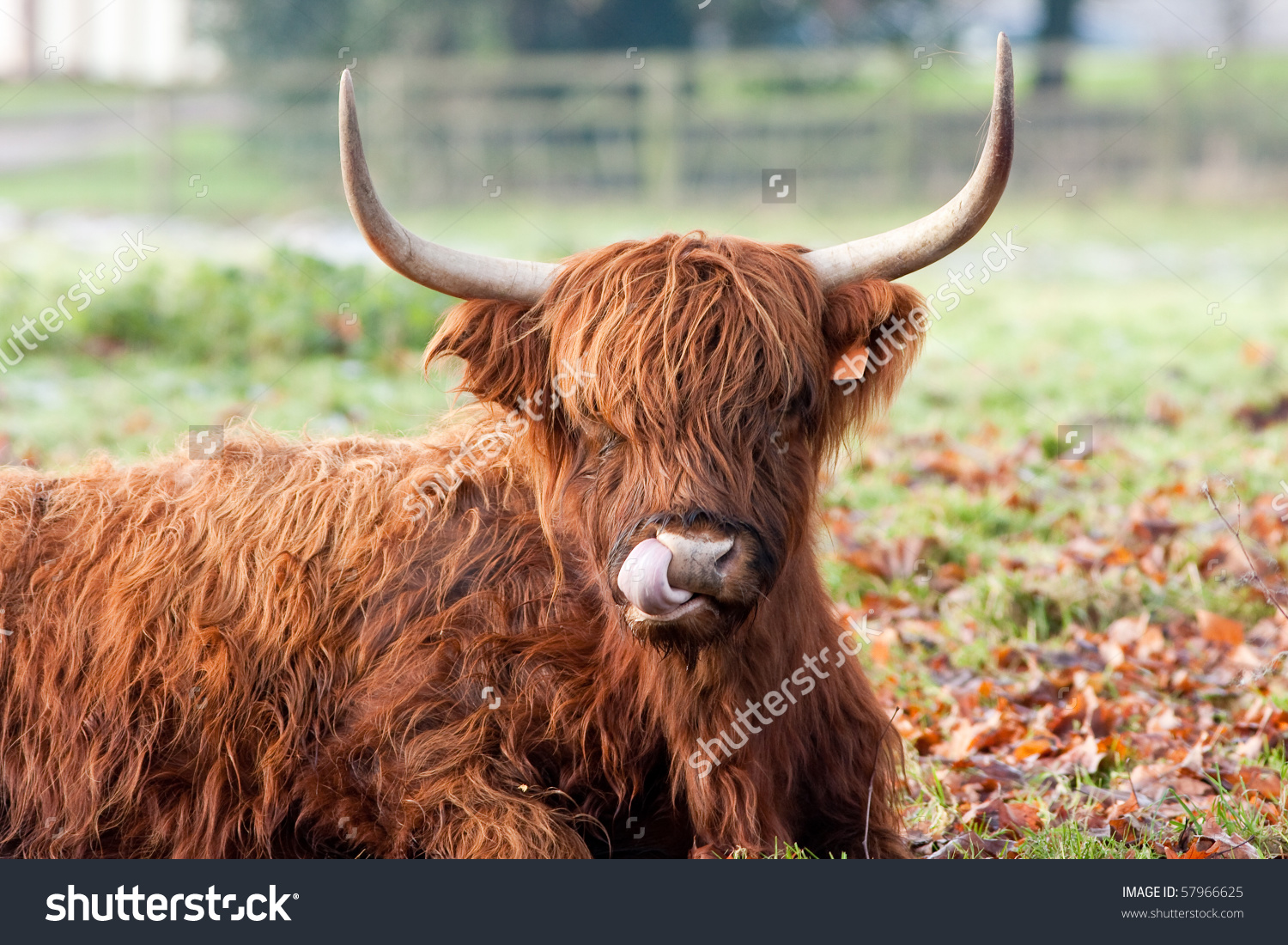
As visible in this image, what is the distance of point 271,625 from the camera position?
11.9ft

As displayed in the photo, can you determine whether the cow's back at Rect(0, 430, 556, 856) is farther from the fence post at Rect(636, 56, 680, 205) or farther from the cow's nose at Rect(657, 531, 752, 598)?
the fence post at Rect(636, 56, 680, 205)

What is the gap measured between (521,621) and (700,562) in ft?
2.57

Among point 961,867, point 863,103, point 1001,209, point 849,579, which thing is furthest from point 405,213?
point 961,867

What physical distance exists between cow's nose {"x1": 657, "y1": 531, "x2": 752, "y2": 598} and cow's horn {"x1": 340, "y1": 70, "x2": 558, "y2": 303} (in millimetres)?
892

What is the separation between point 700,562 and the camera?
9.71ft

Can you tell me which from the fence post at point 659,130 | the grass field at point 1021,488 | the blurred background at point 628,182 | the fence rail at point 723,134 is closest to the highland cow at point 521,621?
the grass field at point 1021,488

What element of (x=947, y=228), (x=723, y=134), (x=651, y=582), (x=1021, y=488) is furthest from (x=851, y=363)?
(x=723, y=134)

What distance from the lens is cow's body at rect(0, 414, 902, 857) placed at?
3.43 metres

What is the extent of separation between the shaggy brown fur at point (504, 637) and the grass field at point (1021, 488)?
30.3 inches

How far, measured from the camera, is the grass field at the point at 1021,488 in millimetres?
4164

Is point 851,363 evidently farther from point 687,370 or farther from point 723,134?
point 723,134

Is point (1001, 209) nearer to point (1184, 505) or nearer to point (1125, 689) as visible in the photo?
point (1184, 505)

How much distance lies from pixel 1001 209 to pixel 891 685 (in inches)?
558

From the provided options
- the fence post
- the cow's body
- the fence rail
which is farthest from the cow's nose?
the fence post
